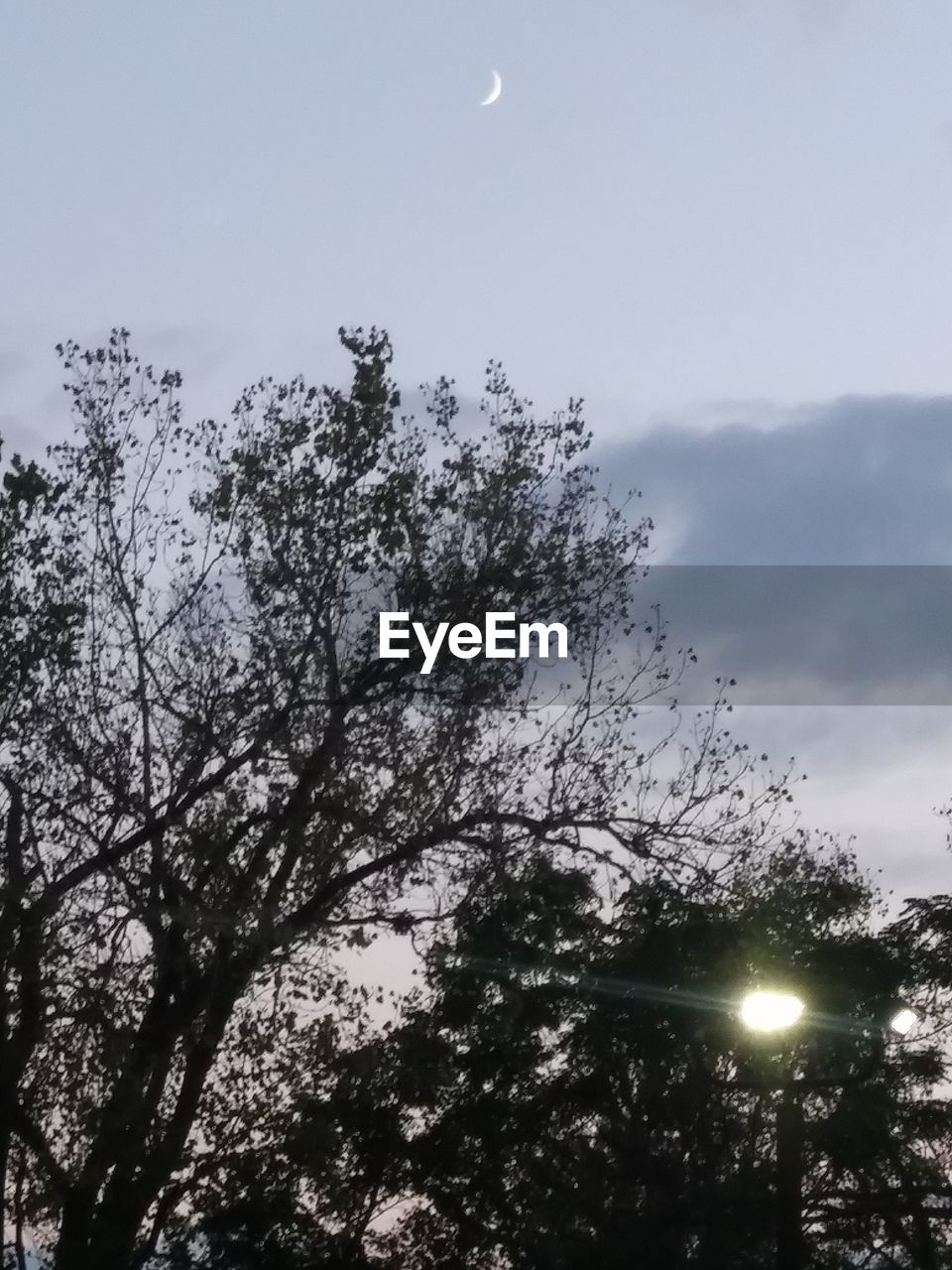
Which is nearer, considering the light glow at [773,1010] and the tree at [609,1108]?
the light glow at [773,1010]

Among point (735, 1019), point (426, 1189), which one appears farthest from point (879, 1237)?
point (426, 1189)

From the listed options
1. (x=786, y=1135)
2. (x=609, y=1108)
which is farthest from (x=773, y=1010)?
(x=609, y=1108)

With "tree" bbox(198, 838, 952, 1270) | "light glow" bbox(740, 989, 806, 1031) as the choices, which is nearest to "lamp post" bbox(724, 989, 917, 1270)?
"light glow" bbox(740, 989, 806, 1031)

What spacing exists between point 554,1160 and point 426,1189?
173cm

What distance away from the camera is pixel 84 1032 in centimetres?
1712

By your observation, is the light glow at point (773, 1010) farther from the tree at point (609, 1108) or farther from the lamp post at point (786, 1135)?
the tree at point (609, 1108)

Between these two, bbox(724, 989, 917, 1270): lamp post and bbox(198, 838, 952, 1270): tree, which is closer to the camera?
bbox(724, 989, 917, 1270): lamp post

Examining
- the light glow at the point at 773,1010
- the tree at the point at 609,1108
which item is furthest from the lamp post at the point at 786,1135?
the tree at the point at 609,1108

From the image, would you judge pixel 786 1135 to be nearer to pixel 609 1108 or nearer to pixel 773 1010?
pixel 773 1010

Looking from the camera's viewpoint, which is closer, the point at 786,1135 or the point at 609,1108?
the point at 786,1135

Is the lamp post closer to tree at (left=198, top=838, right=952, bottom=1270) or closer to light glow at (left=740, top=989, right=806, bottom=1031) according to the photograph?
light glow at (left=740, top=989, right=806, bottom=1031)

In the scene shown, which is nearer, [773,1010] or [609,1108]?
[773,1010]

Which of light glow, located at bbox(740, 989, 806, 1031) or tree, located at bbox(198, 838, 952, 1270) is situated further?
tree, located at bbox(198, 838, 952, 1270)

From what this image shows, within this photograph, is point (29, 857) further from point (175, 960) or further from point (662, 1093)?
point (662, 1093)
